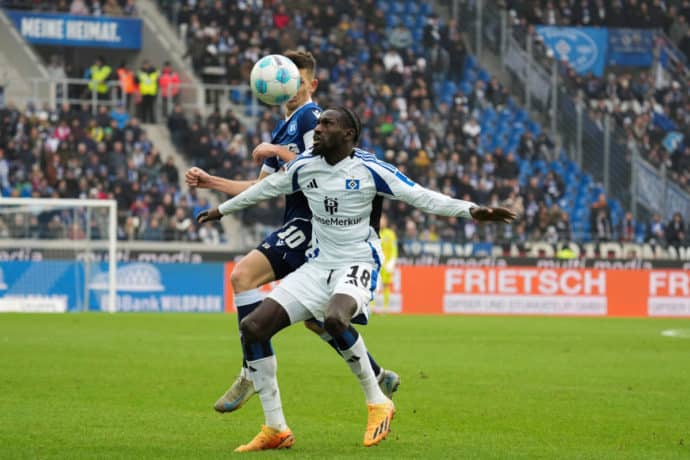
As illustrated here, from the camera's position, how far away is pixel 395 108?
122 ft

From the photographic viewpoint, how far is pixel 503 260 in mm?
30641

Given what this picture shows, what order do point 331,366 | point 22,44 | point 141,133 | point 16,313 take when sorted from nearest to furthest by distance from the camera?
1. point 331,366
2. point 16,313
3. point 141,133
4. point 22,44

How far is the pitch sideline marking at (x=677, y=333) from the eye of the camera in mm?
21688

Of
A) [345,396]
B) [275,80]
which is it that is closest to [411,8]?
[345,396]

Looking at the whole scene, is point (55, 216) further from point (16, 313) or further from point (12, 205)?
point (16, 313)

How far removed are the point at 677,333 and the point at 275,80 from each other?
15383 millimetres

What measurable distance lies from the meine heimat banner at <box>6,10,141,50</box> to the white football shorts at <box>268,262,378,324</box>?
30.6m

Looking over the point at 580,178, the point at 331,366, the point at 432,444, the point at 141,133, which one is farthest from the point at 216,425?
the point at 580,178

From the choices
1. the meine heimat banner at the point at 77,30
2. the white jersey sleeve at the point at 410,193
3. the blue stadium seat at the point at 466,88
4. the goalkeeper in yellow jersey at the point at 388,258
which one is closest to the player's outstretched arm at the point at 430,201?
the white jersey sleeve at the point at 410,193

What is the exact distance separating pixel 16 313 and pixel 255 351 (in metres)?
18.6

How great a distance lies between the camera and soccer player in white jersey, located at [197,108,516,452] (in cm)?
791

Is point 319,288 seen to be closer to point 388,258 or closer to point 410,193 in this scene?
point 410,193

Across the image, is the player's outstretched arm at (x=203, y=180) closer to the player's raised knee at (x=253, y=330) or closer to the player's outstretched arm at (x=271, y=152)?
the player's outstretched arm at (x=271, y=152)

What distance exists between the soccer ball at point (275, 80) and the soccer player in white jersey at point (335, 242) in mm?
893
